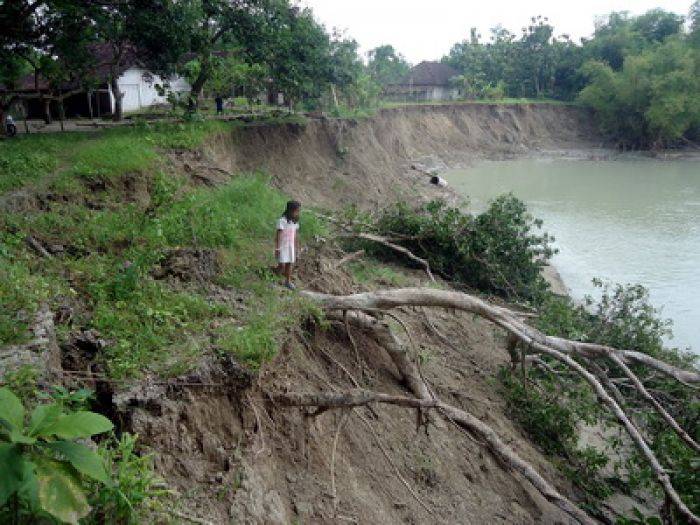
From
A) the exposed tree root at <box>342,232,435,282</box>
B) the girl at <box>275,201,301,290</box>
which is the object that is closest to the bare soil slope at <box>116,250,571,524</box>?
the girl at <box>275,201,301,290</box>

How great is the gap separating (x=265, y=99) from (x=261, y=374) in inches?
1162

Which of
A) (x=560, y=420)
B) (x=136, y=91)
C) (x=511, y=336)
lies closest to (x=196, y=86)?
(x=136, y=91)

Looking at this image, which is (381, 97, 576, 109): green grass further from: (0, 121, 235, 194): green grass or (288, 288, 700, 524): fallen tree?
(288, 288, 700, 524): fallen tree

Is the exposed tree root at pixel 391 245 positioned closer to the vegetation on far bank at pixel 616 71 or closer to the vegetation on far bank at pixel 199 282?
the vegetation on far bank at pixel 199 282

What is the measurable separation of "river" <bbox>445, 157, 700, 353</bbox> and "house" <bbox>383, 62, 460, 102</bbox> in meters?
15.7

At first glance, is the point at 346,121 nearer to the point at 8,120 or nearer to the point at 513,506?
the point at 8,120

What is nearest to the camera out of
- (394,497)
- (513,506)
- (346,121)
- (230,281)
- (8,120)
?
(394,497)

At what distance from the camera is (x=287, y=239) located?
6945 millimetres

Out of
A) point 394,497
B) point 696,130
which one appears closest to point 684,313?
point 394,497

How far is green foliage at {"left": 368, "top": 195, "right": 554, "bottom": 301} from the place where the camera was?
37.6ft

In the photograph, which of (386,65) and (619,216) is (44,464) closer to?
(619,216)

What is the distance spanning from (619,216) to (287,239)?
2164 cm

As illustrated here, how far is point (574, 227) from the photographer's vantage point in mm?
22453

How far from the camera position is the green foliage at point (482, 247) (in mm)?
11453
